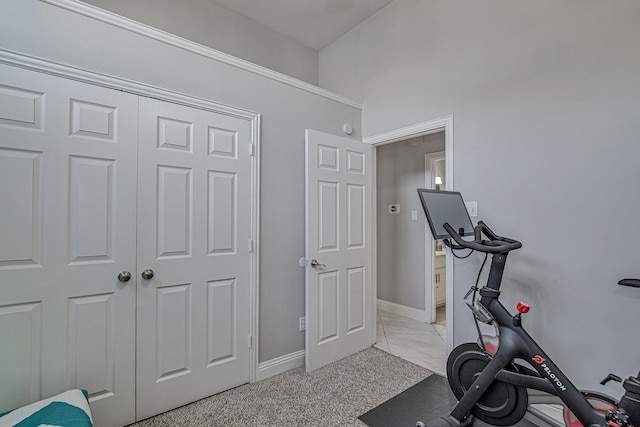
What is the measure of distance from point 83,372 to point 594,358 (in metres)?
2.98

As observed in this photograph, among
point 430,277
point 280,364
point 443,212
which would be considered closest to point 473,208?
point 443,212

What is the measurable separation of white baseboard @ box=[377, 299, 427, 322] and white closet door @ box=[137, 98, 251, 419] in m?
2.34

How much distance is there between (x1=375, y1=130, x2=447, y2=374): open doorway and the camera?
358 centimetres

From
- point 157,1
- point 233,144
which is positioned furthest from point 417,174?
point 157,1

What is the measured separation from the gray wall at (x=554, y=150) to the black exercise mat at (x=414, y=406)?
454 mm

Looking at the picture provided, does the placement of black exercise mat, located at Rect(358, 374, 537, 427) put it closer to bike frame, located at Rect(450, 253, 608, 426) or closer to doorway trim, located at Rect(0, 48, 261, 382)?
bike frame, located at Rect(450, 253, 608, 426)

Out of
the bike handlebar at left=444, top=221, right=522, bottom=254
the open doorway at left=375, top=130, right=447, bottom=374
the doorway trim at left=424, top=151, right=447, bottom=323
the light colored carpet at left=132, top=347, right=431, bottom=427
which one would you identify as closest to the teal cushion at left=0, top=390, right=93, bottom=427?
the light colored carpet at left=132, top=347, right=431, bottom=427

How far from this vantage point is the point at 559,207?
1853 millimetres

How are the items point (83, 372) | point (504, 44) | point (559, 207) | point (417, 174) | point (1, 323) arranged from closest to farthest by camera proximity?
point (1, 323) < point (83, 372) < point (559, 207) < point (504, 44) < point (417, 174)

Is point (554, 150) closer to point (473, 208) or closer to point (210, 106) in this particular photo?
point (473, 208)

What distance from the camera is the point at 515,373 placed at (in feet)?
5.16

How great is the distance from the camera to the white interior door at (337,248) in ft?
8.16

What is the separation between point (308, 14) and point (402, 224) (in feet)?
8.94

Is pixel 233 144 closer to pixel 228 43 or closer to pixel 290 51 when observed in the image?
pixel 228 43
